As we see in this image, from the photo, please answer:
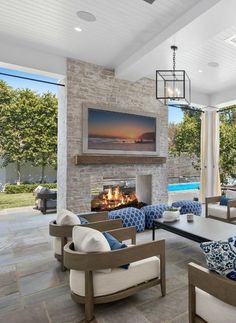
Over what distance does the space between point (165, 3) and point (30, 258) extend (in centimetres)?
434

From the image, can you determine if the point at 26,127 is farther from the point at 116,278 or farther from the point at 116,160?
the point at 116,278

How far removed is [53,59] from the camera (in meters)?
5.05

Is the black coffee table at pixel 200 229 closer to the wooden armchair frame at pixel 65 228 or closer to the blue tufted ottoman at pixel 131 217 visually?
the blue tufted ottoman at pixel 131 217

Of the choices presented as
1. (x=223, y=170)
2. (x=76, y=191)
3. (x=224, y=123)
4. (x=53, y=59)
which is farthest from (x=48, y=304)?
(x=224, y=123)

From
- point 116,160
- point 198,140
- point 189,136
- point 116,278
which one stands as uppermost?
point 189,136

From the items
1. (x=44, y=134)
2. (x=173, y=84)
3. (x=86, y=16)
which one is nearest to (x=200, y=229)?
(x=173, y=84)

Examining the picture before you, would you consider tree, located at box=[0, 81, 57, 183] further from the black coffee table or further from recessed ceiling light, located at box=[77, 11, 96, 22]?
the black coffee table

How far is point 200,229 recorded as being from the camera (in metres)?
3.38

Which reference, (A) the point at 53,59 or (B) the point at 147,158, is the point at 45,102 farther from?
(B) the point at 147,158

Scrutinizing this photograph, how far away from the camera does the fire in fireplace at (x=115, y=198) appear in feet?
18.9

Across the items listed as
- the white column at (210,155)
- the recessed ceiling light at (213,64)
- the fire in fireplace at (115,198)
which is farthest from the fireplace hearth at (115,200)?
the recessed ceiling light at (213,64)

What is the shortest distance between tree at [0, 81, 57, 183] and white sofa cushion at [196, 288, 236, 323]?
877 cm

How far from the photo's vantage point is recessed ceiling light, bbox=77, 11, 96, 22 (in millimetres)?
3574

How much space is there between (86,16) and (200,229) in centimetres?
383
